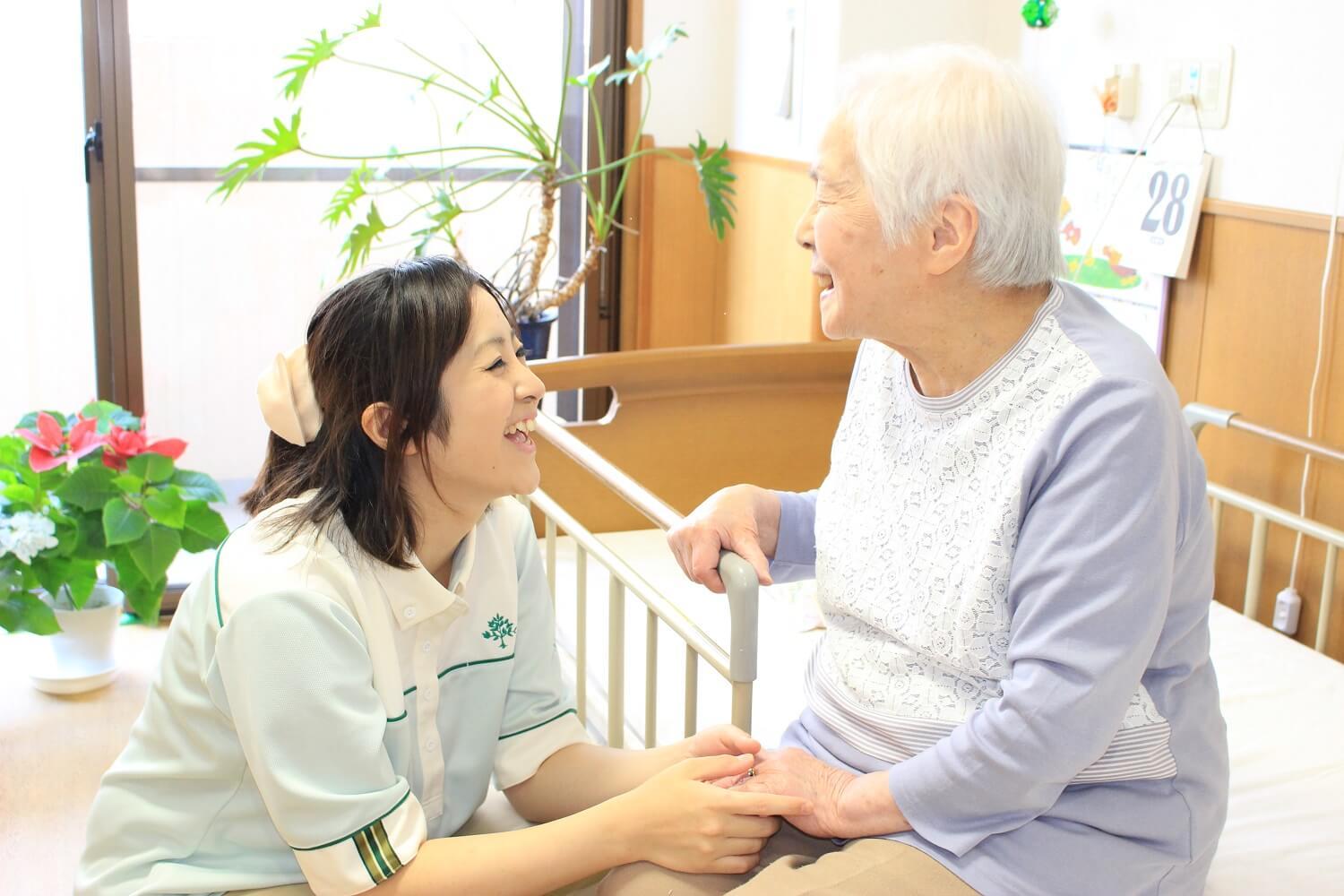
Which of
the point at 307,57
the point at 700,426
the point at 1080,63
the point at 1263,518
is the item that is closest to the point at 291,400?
the point at 700,426

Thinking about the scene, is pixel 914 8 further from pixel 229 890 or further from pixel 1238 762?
pixel 229 890

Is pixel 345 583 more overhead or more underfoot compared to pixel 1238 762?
more overhead

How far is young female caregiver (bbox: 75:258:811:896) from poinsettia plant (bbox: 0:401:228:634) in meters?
1.50

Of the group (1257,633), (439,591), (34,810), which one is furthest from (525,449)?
(34,810)

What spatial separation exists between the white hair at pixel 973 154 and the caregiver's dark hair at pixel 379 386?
0.42m

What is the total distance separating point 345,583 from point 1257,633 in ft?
5.19

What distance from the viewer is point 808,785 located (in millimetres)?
1258

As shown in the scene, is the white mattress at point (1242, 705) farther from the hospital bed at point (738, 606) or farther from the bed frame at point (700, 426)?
the bed frame at point (700, 426)

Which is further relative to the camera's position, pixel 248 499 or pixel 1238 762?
pixel 1238 762

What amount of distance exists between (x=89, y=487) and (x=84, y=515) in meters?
0.06

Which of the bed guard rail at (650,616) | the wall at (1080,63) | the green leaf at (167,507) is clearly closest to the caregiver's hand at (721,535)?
the bed guard rail at (650,616)

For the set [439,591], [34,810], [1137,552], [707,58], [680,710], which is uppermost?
[707,58]

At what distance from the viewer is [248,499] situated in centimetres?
140

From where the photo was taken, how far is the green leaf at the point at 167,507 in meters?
2.78
